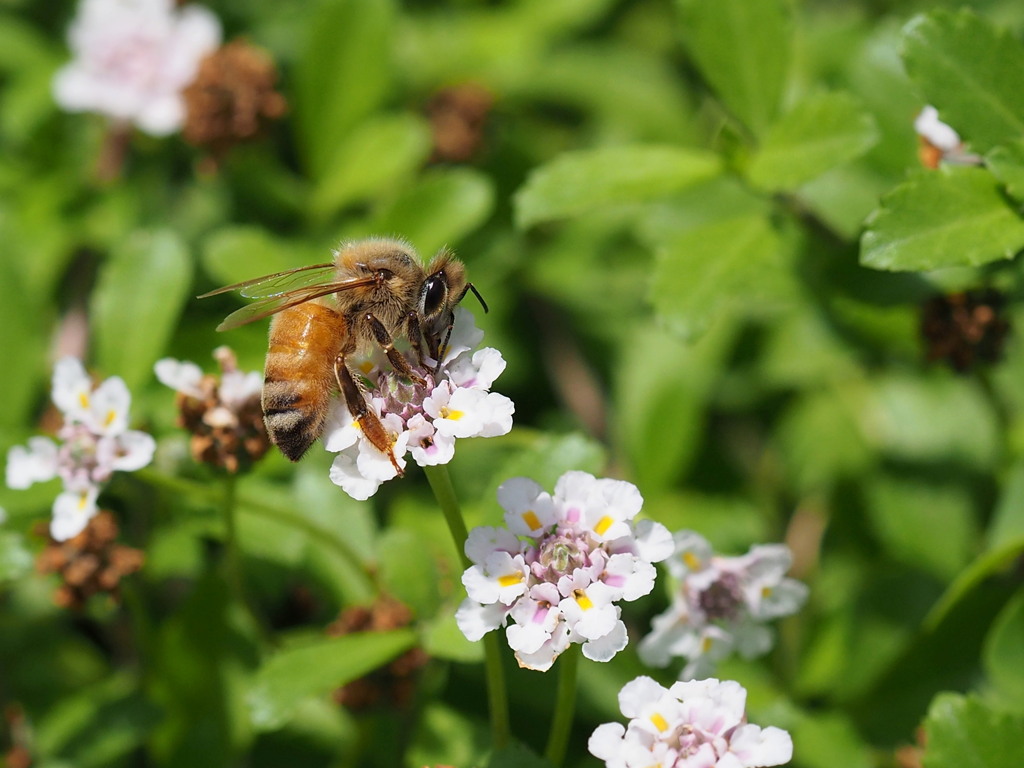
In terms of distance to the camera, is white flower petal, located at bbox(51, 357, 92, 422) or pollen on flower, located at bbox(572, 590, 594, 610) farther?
white flower petal, located at bbox(51, 357, 92, 422)

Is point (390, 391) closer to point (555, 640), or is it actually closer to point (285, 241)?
point (555, 640)

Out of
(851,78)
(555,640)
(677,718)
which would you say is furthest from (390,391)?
(851,78)

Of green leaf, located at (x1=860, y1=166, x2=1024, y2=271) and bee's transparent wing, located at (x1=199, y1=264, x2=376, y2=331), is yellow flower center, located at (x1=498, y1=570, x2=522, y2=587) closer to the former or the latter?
bee's transparent wing, located at (x1=199, y1=264, x2=376, y2=331)

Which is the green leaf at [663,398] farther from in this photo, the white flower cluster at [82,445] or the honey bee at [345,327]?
the white flower cluster at [82,445]

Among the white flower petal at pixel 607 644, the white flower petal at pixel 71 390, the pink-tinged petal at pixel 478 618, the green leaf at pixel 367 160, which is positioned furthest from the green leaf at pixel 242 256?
the white flower petal at pixel 607 644

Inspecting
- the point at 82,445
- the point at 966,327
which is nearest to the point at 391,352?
the point at 82,445

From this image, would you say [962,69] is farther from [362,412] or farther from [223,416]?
[223,416]

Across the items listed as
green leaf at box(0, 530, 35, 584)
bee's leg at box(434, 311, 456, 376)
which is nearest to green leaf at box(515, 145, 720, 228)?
bee's leg at box(434, 311, 456, 376)
